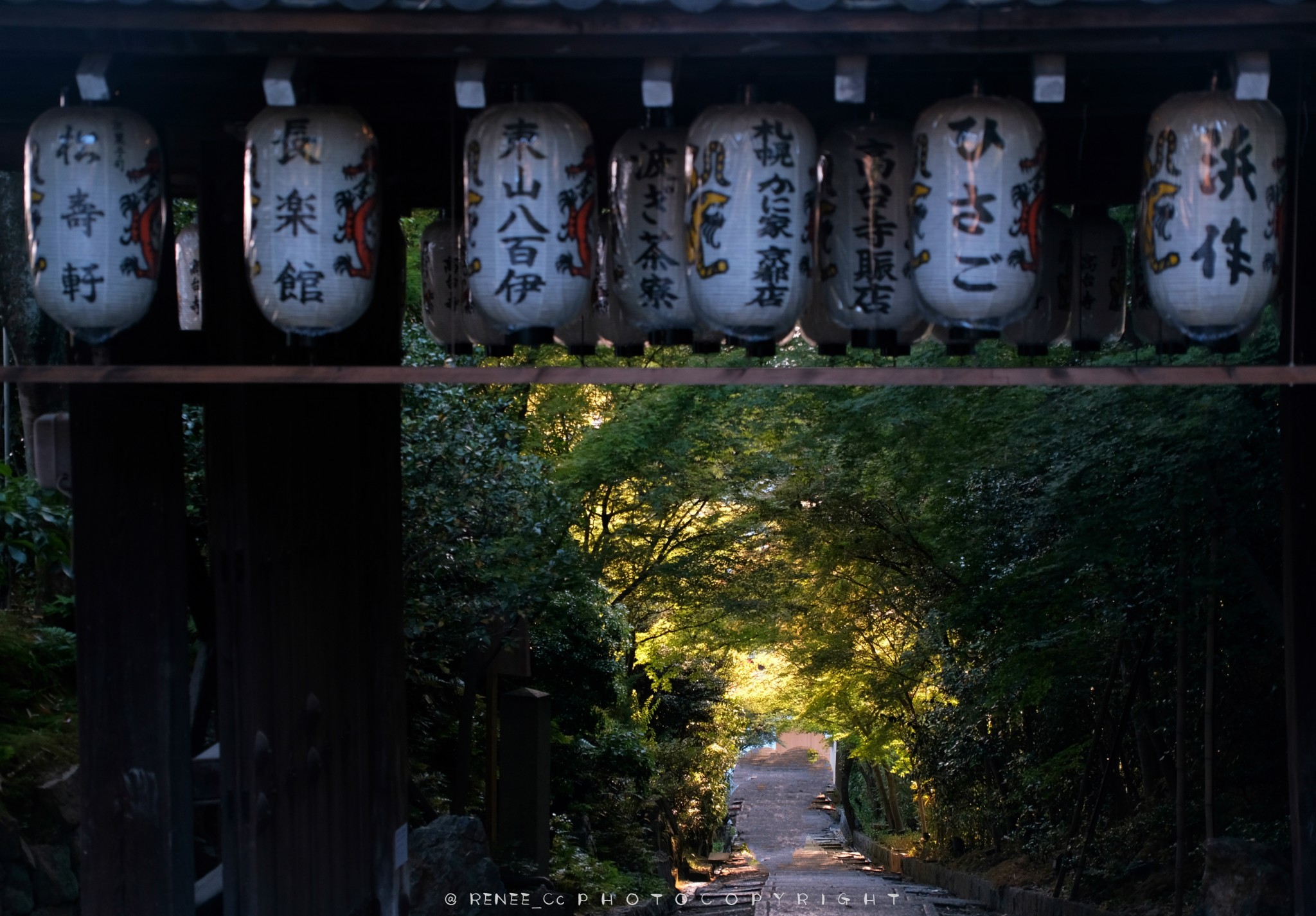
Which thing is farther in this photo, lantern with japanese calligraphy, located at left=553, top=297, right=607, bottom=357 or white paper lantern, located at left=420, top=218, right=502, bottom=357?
white paper lantern, located at left=420, top=218, right=502, bottom=357

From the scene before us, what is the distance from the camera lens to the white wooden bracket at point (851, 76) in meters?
4.43

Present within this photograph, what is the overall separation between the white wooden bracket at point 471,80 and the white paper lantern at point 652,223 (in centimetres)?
78

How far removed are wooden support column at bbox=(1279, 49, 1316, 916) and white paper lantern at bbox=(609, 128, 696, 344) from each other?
306 cm

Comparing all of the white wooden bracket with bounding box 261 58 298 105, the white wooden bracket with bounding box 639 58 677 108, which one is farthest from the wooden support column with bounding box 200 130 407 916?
the white wooden bracket with bounding box 639 58 677 108

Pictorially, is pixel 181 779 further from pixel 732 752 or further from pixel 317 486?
pixel 732 752

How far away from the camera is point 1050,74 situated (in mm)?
4391

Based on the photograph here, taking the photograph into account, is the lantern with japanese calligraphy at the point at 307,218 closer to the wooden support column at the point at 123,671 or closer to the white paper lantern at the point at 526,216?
the white paper lantern at the point at 526,216

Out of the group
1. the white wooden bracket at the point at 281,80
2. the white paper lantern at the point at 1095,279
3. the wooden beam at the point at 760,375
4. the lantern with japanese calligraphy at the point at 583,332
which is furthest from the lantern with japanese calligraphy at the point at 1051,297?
the white wooden bracket at the point at 281,80

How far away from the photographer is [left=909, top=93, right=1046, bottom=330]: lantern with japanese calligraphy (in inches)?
175

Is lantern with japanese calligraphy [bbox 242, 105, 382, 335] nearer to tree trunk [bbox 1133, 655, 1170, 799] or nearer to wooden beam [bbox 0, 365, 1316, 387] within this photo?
wooden beam [bbox 0, 365, 1316, 387]

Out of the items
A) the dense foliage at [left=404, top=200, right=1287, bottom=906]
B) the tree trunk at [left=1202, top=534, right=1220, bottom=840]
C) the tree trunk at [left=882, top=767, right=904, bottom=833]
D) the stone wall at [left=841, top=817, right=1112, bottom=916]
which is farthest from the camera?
the tree trunk at [left=882, top=767, right=904, bottom=833]

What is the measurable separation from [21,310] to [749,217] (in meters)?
7.80

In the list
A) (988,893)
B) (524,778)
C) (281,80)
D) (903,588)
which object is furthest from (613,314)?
(903,588)

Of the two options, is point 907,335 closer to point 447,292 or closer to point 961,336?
point 961,336
